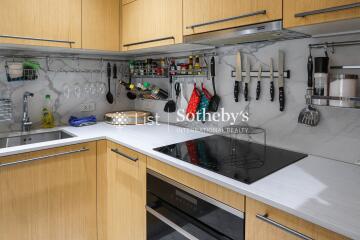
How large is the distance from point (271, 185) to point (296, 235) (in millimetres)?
207

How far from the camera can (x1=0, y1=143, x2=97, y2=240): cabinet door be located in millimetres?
1497

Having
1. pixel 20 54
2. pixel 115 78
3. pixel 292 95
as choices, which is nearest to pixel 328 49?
pixel 292 95

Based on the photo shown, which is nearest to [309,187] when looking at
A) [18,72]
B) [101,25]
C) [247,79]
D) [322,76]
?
[322,76]

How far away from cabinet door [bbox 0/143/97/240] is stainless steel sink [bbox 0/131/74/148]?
0.96ft

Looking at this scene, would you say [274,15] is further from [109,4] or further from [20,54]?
[20,54]

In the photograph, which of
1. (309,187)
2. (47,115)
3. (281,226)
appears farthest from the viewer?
(47,115)

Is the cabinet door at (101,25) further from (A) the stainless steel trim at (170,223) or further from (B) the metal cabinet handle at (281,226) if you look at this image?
(B) the metal cabinet handle at (281,226)

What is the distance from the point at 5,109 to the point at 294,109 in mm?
1891

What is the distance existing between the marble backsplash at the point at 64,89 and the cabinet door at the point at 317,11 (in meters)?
1.69

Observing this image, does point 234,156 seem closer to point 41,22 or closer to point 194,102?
point 194,102

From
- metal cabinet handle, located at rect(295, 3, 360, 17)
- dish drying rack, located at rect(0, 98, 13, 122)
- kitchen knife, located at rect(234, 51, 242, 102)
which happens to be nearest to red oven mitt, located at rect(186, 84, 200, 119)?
kitchen knife, located at rect(234, 51, 242, 102)

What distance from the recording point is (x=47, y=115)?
2088mm

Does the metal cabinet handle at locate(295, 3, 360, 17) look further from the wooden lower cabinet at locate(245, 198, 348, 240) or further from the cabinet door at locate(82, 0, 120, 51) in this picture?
the cabinet door at locate(82, 0, 120, 51)

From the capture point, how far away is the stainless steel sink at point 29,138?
1.86 m
